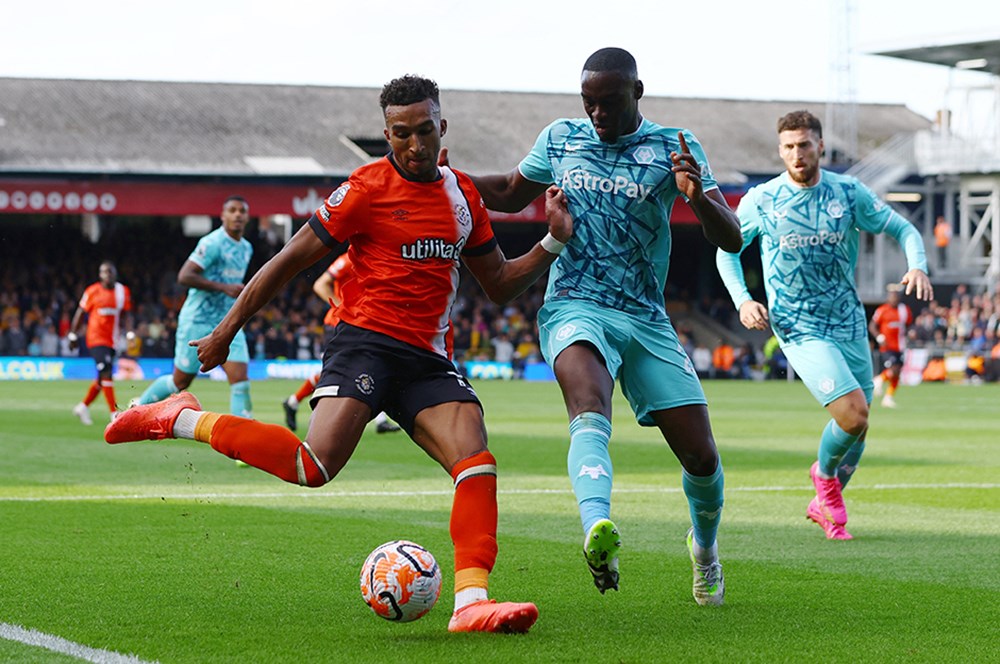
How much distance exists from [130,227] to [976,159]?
28903 millimetres

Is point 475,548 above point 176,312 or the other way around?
above

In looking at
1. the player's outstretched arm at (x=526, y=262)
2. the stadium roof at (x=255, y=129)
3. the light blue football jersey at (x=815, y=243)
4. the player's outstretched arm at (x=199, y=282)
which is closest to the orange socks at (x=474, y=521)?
the player's outstretched arm at (x=526, y=262)

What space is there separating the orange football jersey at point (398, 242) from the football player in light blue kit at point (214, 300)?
28.0 feet

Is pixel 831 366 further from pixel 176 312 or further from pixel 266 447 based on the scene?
pixel 176 312

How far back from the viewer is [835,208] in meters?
9.47

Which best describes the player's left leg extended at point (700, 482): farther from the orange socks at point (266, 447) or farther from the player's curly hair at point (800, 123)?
the player's curly hair at point (800, 123)

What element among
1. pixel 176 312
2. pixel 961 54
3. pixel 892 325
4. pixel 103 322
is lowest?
pixel 176 312

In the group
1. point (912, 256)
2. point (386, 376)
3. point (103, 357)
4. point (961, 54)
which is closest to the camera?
point (386, 376)

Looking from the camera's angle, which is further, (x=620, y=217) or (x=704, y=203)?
(x=620, y=217)

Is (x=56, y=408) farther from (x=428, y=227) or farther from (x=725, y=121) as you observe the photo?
(x=725, y=121)

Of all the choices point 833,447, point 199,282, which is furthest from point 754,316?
point 199,282

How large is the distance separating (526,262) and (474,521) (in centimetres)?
114

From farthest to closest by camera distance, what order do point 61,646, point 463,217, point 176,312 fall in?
1. point 176,312
2. point 463,217
3. point 61,646

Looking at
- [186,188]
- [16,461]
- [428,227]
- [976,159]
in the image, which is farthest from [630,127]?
[976,159]
